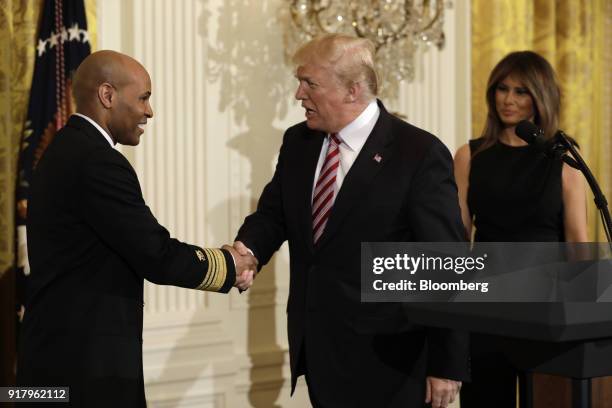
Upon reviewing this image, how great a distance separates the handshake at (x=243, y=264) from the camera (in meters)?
3.26

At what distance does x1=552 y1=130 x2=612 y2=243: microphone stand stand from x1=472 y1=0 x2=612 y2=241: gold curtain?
2.89 meters

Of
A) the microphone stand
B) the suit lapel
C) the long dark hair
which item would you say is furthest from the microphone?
the long dark hair

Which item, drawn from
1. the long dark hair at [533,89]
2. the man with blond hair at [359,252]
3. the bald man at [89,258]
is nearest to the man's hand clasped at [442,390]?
the man with blond hair at [359,252]

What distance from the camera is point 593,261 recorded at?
98.0 inches

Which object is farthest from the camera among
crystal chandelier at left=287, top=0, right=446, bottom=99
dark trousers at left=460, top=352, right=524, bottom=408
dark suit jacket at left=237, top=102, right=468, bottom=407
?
crystal chandelier at left=287, top=0, right=446, bottom=99

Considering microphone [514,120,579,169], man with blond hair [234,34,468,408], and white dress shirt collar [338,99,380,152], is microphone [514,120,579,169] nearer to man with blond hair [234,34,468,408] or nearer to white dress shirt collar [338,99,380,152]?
man with blond hair [234,34,468,408]

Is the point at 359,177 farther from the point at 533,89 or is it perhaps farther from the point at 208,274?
the point at 533,89

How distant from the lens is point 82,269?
2674 mm

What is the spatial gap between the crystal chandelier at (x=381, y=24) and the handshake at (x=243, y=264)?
1387 mm

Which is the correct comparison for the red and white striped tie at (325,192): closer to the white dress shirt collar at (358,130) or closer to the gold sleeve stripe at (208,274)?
the white dress shirt collar at (358,130)

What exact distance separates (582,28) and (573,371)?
417cm

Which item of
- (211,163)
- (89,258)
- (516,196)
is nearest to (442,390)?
(89,258)

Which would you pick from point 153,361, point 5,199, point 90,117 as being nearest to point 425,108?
point 153,361

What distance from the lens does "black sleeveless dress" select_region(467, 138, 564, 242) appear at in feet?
12.7
